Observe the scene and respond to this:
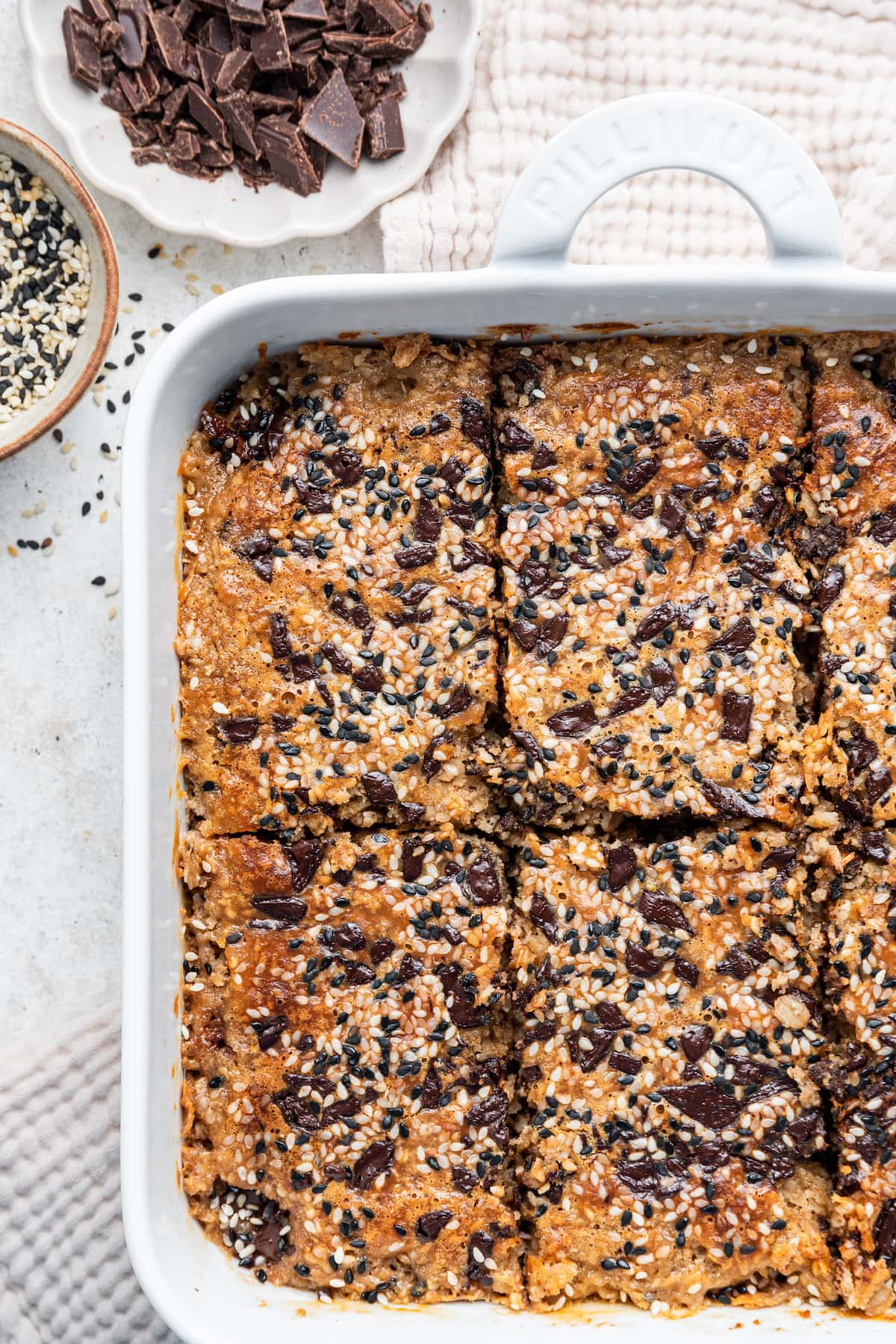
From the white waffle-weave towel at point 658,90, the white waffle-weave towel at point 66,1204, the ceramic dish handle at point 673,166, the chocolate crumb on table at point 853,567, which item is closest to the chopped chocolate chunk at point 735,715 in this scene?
the chocolate crumb on table at point 853,567

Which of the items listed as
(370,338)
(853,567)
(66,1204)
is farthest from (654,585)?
(66,1204)

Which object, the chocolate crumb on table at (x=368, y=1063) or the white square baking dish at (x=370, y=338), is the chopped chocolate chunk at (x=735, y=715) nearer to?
the chocolate crumb on table at (x=368, y=1063)

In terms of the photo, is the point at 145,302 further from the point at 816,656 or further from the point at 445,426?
the point at 816,656

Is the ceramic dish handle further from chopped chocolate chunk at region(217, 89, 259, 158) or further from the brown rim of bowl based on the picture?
the brown rim of bowl

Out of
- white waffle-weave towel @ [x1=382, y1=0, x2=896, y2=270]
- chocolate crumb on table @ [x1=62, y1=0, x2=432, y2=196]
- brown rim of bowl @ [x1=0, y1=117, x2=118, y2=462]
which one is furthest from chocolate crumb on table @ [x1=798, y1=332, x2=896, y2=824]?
brown rim of bowl @ [x1=0, y1=117, x2=118, y2=462]

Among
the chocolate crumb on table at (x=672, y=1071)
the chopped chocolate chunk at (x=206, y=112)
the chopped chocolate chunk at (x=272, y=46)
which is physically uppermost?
the chopped chocolate chunk at (x=272, y=46)

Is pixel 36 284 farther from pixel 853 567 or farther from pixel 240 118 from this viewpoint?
pixel 853 567
